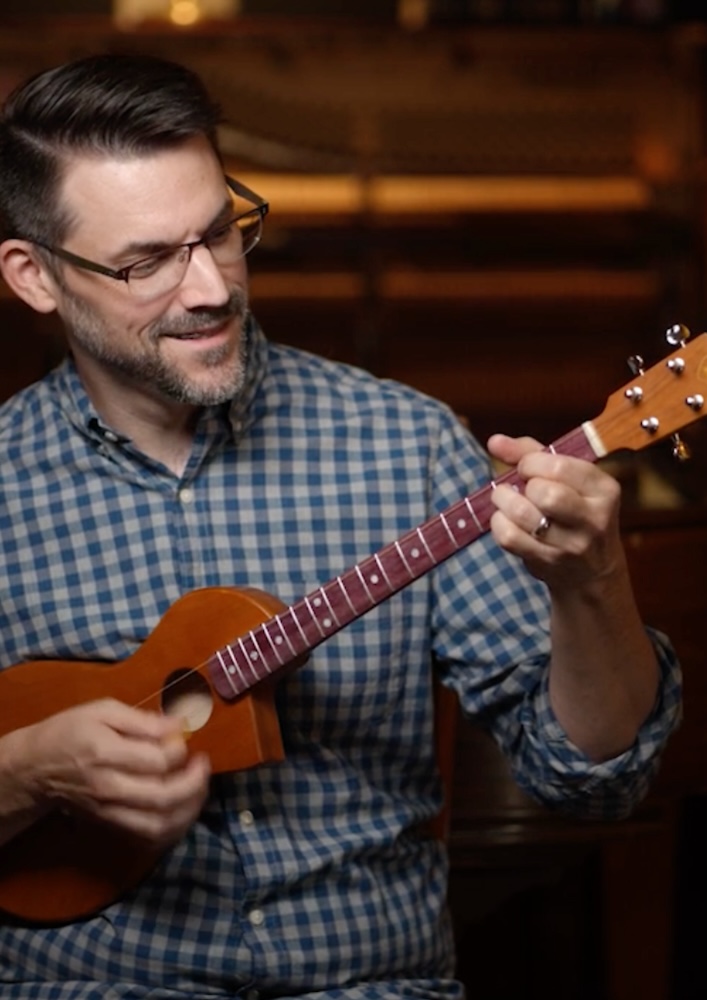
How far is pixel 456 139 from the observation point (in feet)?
13.1

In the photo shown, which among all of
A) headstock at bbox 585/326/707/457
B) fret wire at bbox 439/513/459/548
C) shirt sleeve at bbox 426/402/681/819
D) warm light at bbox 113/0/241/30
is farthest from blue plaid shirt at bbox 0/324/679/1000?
warm light at bbox 113/0/241/30

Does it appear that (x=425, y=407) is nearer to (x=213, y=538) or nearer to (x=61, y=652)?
(x=213, y=538)

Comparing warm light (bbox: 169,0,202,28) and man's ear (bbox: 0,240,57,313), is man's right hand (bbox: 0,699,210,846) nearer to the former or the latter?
man's ear (bbox: 0,240,57,313)

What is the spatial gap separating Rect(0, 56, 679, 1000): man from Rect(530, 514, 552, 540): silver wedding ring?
0.23 m

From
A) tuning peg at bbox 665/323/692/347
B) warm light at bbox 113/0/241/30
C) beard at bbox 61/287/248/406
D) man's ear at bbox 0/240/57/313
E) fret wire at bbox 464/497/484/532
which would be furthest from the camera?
warm light at bbox 113/0/241/30

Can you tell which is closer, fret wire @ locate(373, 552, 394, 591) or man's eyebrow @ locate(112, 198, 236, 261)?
fret wire @ locate(373, 552, 394, 591)

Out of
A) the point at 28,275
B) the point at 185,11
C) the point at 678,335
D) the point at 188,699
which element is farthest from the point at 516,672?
the point at 185,11

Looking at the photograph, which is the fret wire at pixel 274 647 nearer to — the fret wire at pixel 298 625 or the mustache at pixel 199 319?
the fret wire at pixel 298 625

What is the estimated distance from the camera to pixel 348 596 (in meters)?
1.45

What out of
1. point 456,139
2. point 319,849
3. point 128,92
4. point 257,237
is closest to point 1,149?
point 128,92

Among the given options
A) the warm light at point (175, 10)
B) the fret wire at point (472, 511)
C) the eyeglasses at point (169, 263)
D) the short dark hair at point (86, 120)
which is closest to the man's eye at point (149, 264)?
the eyeglasses at point (169, 263)

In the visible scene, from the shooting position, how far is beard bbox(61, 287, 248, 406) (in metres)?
1.59

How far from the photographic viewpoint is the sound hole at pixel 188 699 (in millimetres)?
1559

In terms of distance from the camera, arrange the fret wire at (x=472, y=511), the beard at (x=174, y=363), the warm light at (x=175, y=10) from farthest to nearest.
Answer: the warm light at (x=175, y=10), the beard at (x=174, y=363), the fret wire at (x=472, y=511)
